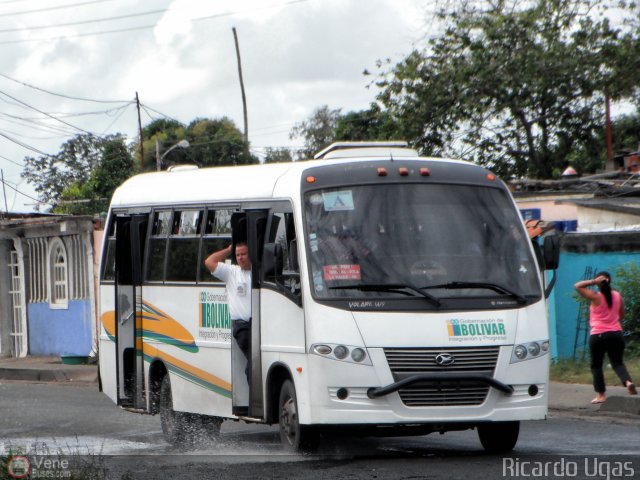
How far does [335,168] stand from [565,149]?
2599 cm

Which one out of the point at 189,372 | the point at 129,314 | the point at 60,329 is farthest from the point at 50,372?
the point at 189,372

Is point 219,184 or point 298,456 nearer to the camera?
point 298,456

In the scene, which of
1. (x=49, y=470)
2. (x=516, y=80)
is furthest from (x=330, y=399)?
(x=516, y=80)

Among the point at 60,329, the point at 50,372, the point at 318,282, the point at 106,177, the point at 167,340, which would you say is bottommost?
the point at 50,372

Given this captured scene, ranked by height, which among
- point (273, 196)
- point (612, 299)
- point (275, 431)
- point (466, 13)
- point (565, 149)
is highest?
point (466, 13)

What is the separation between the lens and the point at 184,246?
40.0 ft

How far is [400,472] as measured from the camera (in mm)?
8820

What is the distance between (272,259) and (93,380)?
1308cm

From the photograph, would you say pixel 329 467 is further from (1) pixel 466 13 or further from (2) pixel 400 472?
(1) pixel 466 13

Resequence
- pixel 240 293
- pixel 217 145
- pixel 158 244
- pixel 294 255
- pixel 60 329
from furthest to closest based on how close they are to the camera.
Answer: pixel 217 145
pixel 60 329
pixel 158 244
pixel 240 293
pixel 294 255

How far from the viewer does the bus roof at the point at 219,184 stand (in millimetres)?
10602

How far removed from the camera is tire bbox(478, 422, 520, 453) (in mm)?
10195

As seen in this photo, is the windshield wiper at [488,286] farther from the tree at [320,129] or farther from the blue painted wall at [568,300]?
the tree at [320,129]

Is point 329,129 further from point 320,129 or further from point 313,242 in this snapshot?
point 313,242
